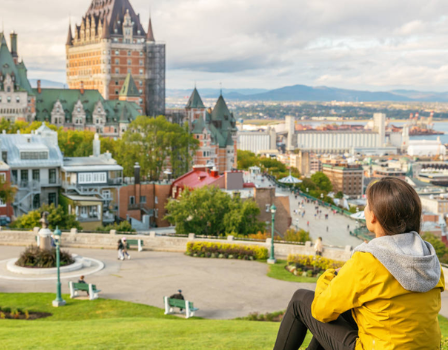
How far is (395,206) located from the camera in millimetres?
4324

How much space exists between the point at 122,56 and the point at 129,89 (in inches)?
421

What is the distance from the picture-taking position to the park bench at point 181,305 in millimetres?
17344

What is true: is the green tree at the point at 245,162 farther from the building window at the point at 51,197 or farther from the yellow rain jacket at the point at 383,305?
the yellow rain jacket at the point at 383,305

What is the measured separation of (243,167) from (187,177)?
2586 inches

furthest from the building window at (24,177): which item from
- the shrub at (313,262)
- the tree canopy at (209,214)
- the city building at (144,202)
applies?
the shrub at (313,262)

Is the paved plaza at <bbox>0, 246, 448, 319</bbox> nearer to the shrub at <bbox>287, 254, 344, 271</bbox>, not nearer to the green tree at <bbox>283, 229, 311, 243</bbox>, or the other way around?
the shrub at <bbox>287, 254, 344, 271</bbox>

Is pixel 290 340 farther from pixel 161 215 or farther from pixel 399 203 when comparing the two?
pixel 161 215

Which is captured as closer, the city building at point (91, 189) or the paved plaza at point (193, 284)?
the paved plaza at point (193, 284)

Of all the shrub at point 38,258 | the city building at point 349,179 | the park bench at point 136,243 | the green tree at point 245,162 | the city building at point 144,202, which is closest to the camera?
the shrub at point 38,258

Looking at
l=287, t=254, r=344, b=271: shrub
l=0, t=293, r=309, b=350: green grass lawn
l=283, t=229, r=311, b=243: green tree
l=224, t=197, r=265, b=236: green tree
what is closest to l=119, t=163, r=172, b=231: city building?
l=283, t=229, r=311, b=243: green tree

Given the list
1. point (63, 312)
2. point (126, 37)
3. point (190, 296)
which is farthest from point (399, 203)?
point (126, 37)

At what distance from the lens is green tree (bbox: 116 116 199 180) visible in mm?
62844

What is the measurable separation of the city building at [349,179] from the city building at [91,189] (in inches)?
5832

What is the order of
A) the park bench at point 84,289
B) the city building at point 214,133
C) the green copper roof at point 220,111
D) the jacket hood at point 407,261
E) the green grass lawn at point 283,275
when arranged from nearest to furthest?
the jacket hood at point 407,261
the park bench at point 84,289
the green grass lawn at point 283,275
the city building at point 214,133
the green copper roof at point 220,111
